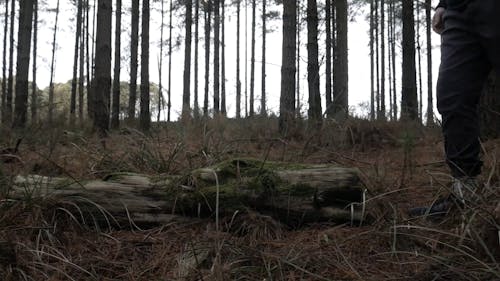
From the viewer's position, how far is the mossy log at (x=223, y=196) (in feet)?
6.82

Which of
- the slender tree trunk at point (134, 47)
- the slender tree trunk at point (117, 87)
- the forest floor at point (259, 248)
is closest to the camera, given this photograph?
the forest floor at point (259, 248)

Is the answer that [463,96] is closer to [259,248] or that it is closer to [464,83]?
[464,83]

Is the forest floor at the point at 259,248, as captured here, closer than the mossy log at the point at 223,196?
Yes

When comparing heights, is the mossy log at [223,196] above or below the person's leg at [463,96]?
below

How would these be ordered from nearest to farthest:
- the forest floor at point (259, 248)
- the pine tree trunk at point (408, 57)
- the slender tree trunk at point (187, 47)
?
the forest floor at point (259, 248)
the pine tree trunk at point (408, 57)
the slender tree trunk at point (187, 47)

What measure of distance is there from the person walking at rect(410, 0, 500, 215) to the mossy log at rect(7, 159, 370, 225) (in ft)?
1.25

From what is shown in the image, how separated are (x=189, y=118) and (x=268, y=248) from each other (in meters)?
4.27

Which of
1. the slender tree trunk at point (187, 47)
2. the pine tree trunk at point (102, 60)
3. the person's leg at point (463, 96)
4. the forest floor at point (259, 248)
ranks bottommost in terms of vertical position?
the forest floor at point (259, 248)

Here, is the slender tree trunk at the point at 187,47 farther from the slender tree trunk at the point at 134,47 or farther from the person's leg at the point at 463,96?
the person's leg at the point at 463,96

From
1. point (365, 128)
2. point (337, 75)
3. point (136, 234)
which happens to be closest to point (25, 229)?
point (136, 234)

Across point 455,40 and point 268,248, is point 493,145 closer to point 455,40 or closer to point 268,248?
point 455,40

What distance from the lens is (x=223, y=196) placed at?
2104mm

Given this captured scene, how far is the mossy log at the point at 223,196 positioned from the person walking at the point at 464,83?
0.38 metres

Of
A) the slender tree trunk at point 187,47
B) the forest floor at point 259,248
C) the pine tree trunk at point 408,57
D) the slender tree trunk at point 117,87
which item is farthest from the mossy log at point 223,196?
the slender tree trunk at point 187,47
